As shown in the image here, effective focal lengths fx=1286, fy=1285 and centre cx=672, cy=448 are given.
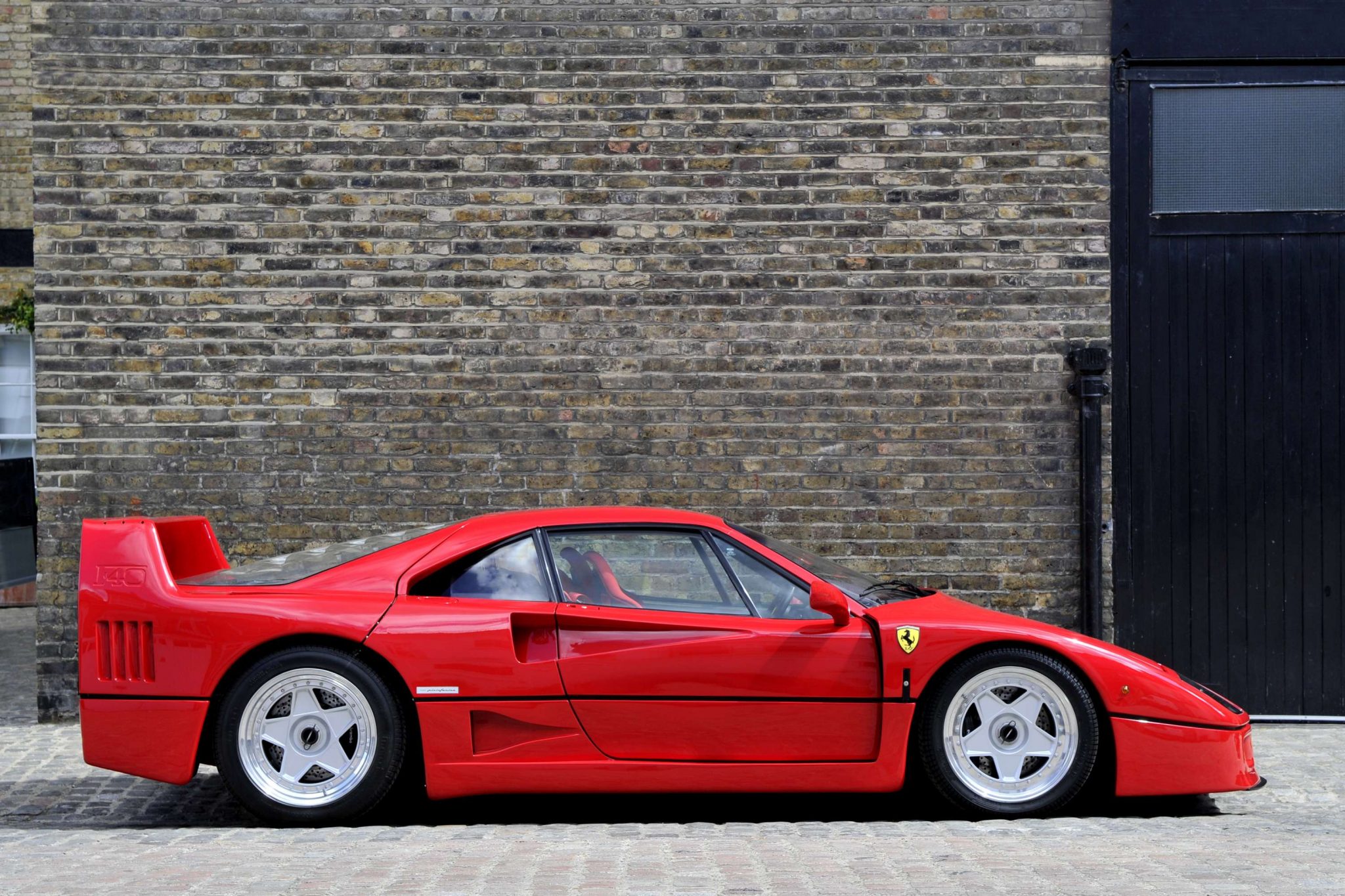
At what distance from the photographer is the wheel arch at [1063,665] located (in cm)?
475

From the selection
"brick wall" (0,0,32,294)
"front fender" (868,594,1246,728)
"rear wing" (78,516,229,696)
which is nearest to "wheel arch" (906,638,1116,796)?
"front fender" (868,594,1246,728)

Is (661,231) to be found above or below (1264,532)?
above

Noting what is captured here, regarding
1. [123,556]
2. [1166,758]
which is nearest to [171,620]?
[123,556]

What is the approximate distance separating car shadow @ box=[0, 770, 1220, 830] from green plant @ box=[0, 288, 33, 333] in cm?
760

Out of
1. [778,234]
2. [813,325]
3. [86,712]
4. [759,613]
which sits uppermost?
[778,234]

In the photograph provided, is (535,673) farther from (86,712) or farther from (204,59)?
(204,59)

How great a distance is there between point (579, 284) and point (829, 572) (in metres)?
2.72

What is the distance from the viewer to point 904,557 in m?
7.18

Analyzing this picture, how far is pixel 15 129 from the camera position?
38.4ft

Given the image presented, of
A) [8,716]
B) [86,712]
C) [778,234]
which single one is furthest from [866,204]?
[8,716]

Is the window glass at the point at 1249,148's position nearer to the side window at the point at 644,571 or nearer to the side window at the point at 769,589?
the side window at the point at 769,589

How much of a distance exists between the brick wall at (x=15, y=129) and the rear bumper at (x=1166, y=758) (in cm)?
1054

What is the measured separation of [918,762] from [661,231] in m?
3.51

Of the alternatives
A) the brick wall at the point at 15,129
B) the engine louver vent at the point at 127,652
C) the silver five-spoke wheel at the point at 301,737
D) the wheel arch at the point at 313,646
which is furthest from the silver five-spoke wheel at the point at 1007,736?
the brick wall at the point at 15,129
